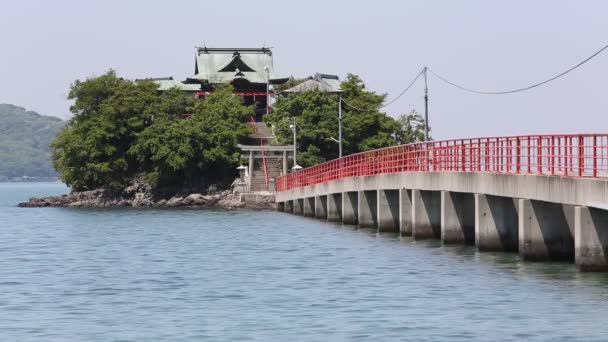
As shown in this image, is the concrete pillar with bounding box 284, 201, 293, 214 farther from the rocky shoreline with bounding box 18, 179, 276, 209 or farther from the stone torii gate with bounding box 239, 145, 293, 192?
the rocky shoreline with bounding box 18, 179, 276, 209

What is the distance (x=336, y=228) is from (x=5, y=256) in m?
19.9

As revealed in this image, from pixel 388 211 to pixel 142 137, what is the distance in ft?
171

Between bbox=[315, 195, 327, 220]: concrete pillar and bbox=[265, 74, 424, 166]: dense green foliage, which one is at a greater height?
bbox=[265, 74, 424, 166]: dense green foliage

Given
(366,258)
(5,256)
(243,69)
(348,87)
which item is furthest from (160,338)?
(243,69)

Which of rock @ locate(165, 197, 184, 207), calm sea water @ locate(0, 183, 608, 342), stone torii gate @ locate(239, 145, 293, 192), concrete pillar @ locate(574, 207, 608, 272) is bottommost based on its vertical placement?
calm sea water @ locate(0, 183, 608, 342)

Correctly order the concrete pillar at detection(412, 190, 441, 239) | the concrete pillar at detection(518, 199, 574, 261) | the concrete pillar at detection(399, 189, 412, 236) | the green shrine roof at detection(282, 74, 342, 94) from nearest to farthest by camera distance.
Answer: the concrete pillar at detection(518, 199, 574, 261) → the concrete pillar at detection(412, 190, 441, 239) → the concrete pillar at detection(399, 189, 412, 236) → the green shrine roof at detection(282, 74, 342, 94)

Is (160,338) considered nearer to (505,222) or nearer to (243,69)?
(505,222)

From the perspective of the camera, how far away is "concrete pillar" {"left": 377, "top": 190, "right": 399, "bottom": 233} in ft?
202

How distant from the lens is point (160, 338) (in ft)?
91.9

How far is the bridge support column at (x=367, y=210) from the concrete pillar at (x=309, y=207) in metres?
16.7

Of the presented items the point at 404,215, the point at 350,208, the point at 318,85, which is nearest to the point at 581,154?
the point at 404,215

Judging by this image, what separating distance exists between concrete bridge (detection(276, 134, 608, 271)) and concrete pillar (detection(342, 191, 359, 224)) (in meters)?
1.90

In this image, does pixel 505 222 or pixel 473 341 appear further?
pixel 505 222

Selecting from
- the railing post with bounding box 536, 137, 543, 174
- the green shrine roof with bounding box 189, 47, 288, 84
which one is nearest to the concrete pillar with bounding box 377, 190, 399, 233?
the railing post with bounding box 536, 137, 543, 174
